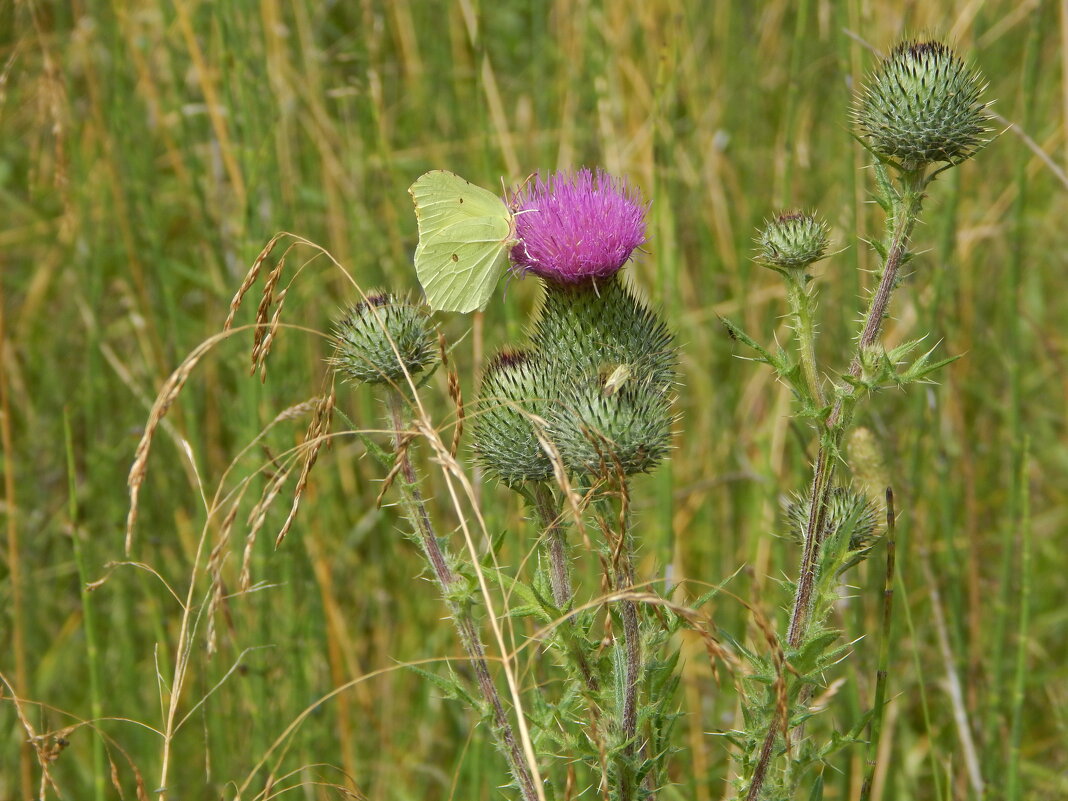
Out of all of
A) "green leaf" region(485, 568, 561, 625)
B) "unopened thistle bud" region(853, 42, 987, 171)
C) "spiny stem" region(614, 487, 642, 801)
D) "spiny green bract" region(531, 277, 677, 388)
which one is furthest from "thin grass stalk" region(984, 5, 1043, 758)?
"green leaf" region(485, 568, 561, 625)

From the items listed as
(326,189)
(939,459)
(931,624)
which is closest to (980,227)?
(939,459)

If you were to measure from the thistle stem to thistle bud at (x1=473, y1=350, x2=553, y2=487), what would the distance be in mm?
741

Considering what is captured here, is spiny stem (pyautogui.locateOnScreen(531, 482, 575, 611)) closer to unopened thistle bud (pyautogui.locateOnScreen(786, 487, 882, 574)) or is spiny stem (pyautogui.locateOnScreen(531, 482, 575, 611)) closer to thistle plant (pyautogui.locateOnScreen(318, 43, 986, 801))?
thistle plant (pyautogui.locateOnScreen(318, 43, 986, 801))

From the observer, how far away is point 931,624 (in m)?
4.85

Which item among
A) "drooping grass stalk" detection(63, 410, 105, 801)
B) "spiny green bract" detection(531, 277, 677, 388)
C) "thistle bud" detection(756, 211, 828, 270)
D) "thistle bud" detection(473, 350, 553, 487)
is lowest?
"drooping grass stalk" detection(63, 410, 105, 801)

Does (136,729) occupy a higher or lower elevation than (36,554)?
lower

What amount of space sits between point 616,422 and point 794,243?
71cm

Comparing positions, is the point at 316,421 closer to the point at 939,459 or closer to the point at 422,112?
the point at 939,459

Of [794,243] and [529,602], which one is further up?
[794,243]

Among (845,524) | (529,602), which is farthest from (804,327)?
(529,602)

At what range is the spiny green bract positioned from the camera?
330cm

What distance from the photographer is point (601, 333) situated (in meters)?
3.34

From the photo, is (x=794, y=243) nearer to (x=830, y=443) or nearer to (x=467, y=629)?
(x=830, y=443)

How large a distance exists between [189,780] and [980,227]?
4.93 metres
